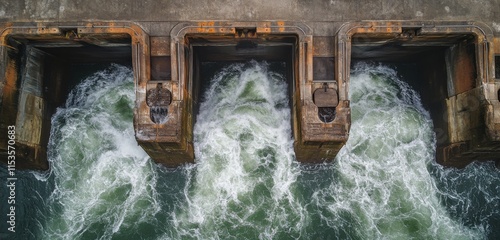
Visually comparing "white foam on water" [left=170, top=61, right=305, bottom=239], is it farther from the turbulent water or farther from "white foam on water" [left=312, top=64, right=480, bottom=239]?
"white foam on water" [left=312, top=64, right=480, bottom=239]

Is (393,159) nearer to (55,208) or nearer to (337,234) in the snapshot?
(337,234)

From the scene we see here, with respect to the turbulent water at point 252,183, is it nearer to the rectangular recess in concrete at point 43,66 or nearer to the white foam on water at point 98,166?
the white foam on water at point 98,166

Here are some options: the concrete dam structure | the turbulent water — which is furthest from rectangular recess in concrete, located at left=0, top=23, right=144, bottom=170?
the turbulent water

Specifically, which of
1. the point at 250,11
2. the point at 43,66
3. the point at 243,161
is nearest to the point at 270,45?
the point at 250,11


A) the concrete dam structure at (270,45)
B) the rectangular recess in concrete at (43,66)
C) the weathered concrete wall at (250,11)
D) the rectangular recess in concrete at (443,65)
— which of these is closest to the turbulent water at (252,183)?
the rectangular recess in concrete at (43,66)

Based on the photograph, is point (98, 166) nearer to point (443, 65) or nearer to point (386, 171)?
point (386, 171)

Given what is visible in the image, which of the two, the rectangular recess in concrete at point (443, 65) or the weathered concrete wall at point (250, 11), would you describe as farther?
the weathered concrete wall at point (250, 11)
